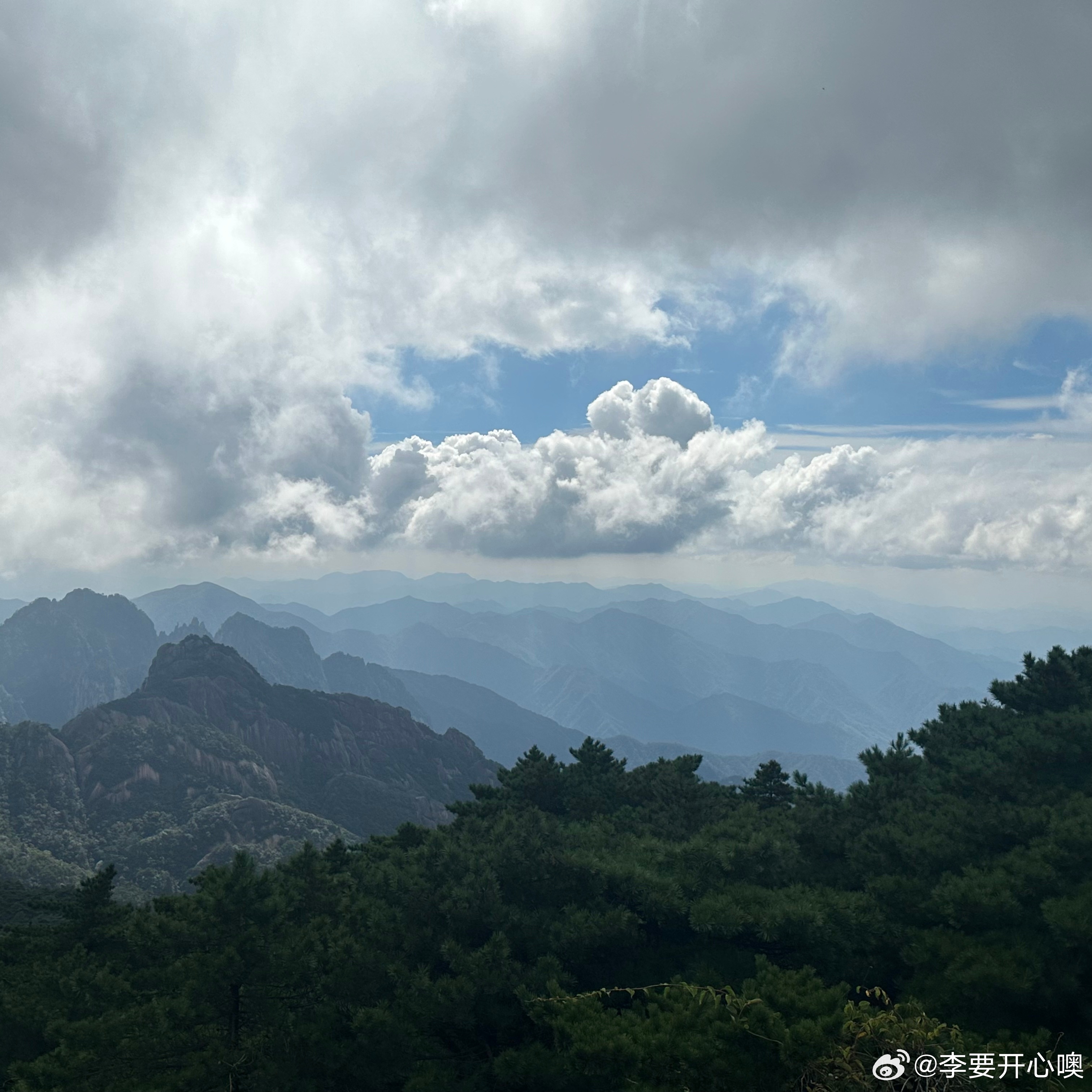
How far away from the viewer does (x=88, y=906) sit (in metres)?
31.6

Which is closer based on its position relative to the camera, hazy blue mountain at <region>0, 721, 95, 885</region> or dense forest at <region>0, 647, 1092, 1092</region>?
dense forest at <region>0, 647, 1092, 1092</region>

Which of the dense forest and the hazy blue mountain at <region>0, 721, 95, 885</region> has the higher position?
the dense forest

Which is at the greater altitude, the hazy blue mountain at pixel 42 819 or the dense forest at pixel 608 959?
the dense forest at pixel 608 959

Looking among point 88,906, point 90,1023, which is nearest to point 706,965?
point 90,1023

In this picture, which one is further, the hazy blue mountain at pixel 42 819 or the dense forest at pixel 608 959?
the hazy blue mountain at pixel 42 819

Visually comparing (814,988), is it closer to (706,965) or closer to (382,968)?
(706,965)

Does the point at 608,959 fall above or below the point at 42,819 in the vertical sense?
above

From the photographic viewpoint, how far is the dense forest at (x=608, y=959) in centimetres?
1541

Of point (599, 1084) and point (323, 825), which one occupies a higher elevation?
point (599, 1084)

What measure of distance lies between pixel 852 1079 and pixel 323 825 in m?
188

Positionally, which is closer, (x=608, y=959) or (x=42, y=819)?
(x=608, y=959)

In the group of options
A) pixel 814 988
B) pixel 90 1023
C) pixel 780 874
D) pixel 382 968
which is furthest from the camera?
pixel 780 874

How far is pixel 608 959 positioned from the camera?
2580cm

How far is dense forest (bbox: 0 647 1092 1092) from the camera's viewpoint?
1541cm
